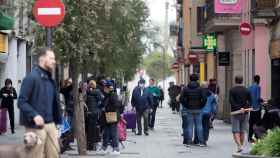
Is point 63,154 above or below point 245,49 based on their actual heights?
below

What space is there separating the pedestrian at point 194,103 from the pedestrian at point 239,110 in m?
3.09

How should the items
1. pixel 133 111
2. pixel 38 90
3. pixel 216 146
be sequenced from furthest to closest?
pixel 133 111
pixel 216 146
pixel 38 90

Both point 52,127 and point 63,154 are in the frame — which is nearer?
point 52,127

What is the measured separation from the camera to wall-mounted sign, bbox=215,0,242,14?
100 ft

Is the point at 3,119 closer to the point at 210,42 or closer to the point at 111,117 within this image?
the point at 111,117

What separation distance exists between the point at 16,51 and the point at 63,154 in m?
13.0

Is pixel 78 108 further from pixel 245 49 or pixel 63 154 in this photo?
pixel 245 49

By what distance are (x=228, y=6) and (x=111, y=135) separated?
1249 cm

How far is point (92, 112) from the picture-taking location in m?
20.1

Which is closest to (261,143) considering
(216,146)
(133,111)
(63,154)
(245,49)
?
(63,154)

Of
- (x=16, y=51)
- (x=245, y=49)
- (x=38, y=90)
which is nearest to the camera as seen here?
(x=38, y=90)

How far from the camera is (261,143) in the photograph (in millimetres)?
14922

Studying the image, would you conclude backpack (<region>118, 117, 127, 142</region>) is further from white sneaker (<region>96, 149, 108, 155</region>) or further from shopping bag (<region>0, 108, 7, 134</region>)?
shopping bag (<region>0, 108, 7, 134</region>)

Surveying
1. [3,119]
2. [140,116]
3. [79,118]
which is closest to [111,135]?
[79,118]
